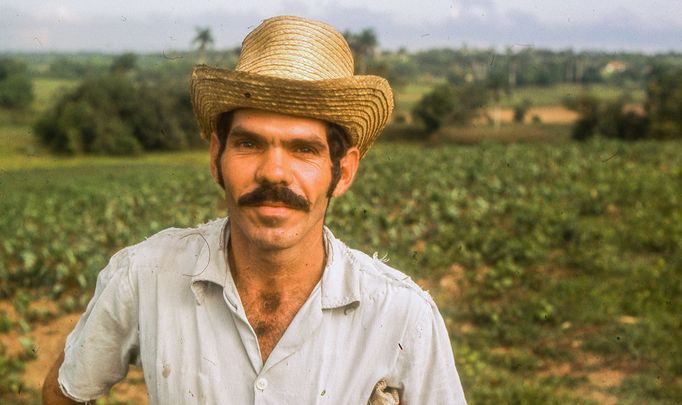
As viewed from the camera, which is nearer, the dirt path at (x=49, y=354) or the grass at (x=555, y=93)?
the dirt path at (x=49, y=354)

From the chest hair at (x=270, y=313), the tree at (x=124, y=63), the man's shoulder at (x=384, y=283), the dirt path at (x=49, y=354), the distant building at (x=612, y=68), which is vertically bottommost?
the dirt path at (x=49, y=354)

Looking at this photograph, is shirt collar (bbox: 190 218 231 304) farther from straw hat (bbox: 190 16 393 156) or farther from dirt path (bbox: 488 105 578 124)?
dirt path (bbox: 488 105 578 124)

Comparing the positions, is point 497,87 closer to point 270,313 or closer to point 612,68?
point 612,68

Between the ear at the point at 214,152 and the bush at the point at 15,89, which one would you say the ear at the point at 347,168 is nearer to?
the ear at the point at 214,152

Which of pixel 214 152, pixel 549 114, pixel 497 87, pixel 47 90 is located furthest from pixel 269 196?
pixel 47 90

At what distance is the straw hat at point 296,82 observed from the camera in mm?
1841

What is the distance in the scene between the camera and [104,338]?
6.57 ft

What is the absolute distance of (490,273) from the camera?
27.8ft

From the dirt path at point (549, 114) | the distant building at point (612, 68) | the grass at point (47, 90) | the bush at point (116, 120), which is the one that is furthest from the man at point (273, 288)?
the grass at point (47, 90)

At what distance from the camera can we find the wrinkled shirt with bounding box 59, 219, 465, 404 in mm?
1878

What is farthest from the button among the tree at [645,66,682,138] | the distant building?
the distant building

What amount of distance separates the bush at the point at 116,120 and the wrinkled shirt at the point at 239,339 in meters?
39.3

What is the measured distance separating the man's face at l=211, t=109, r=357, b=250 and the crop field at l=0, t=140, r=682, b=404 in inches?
155

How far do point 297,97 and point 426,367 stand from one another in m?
0.77
